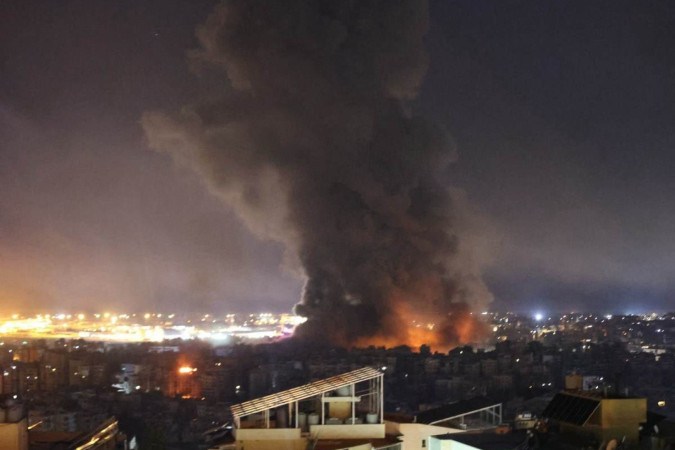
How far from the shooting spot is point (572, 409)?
1012 cm

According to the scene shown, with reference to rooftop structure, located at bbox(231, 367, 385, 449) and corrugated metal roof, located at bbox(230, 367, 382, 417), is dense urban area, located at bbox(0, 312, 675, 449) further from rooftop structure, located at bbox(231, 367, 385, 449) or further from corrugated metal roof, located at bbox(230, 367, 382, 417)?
rooftop structure, located at bbox(231, 367, 385, 449)

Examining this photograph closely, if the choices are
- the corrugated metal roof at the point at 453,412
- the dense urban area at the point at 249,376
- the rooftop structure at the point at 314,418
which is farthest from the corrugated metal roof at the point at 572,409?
the dense urban area at the point at 249,376

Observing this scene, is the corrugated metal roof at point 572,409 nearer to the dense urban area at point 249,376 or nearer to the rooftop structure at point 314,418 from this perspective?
the rooftop structure at point 314,418

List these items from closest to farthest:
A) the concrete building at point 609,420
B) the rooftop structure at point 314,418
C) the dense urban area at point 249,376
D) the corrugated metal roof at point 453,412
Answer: the concrete building at point 609,420 < the rooftop structure at point 314,418 < the corrugated metal roof at point 453,412 < the dense urban area at point 249,376

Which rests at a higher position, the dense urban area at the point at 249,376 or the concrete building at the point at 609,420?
the concrete building at the point at 609,420

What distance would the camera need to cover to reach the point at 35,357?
3931 centimetres

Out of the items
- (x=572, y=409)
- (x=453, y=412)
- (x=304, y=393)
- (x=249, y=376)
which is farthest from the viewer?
(x=249, y=376)

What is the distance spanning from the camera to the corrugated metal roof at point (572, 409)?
32.0 feet

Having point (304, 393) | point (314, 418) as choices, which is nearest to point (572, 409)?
point (314, 418)

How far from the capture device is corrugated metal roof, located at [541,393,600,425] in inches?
384

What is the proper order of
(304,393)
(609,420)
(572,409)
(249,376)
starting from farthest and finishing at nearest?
(249,376), (304,393), (572,409), (609,420)

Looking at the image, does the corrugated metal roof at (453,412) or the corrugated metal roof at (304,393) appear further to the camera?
the corrugated metal roof at (453,412)

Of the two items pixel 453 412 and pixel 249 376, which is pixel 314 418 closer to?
pixel 453 412

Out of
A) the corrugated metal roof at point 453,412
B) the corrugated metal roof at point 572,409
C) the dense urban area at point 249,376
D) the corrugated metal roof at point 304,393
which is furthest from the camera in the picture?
the dense urban area at point 249,376
